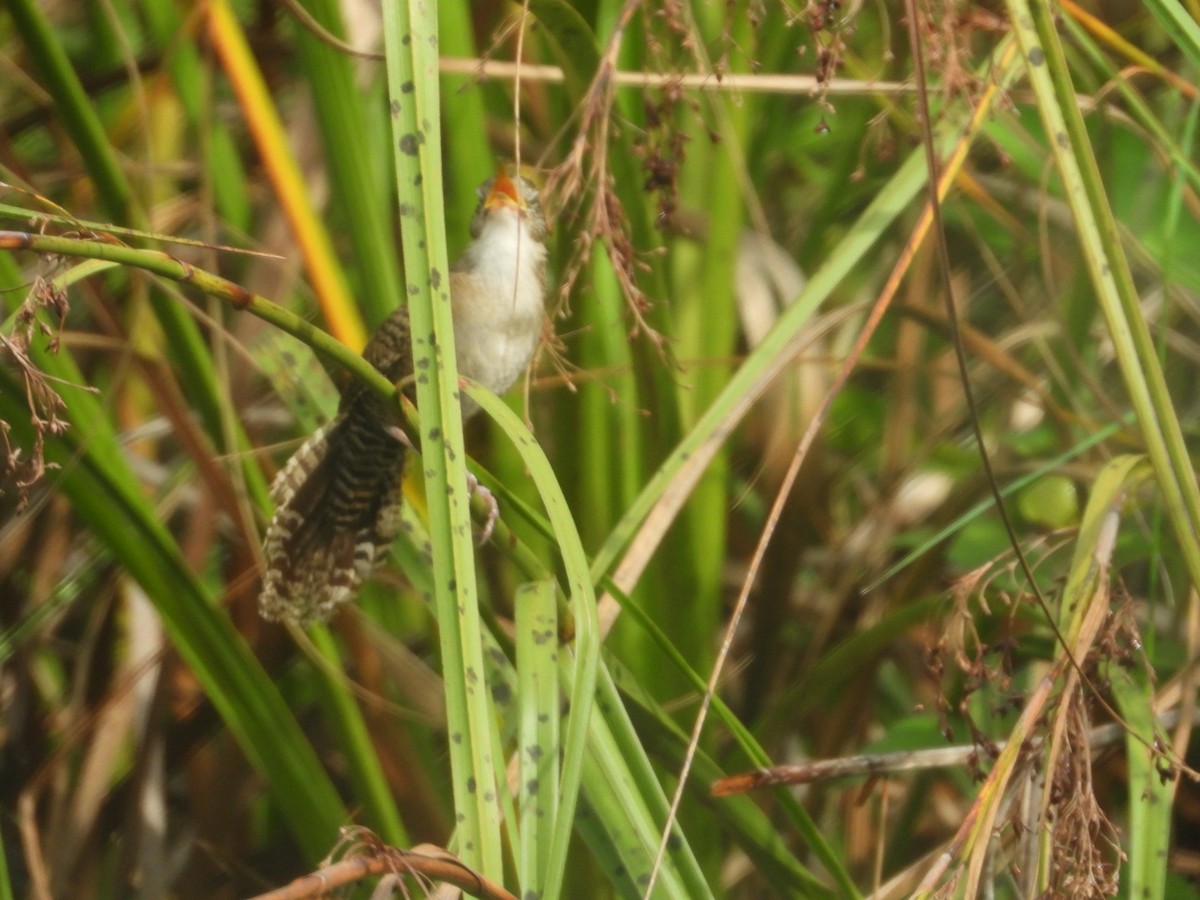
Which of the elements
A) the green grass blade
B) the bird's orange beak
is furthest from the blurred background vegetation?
the bird's orange beak

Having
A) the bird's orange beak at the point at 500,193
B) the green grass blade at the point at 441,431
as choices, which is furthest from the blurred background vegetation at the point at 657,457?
the bird's orange beak at the point at 500,193

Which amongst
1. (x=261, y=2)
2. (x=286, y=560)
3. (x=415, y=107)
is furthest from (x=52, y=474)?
(x=261, y=2)

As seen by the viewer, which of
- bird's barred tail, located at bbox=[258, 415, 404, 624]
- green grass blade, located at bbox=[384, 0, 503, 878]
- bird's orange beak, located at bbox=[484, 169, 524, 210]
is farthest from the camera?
bird's orange beak, located at bbox=[484, 169, 524, 210]

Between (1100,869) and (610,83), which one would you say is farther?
(610,83)

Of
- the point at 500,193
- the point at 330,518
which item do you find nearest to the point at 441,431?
the point at 330,518

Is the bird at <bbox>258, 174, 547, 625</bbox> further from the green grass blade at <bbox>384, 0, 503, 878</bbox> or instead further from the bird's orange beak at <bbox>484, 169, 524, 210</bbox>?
the green grass blade at <bbox>384, 0, 503, 878</bbox>

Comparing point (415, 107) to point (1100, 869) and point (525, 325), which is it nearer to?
point (1100, 869)

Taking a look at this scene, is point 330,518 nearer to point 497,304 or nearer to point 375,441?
point 375,441
